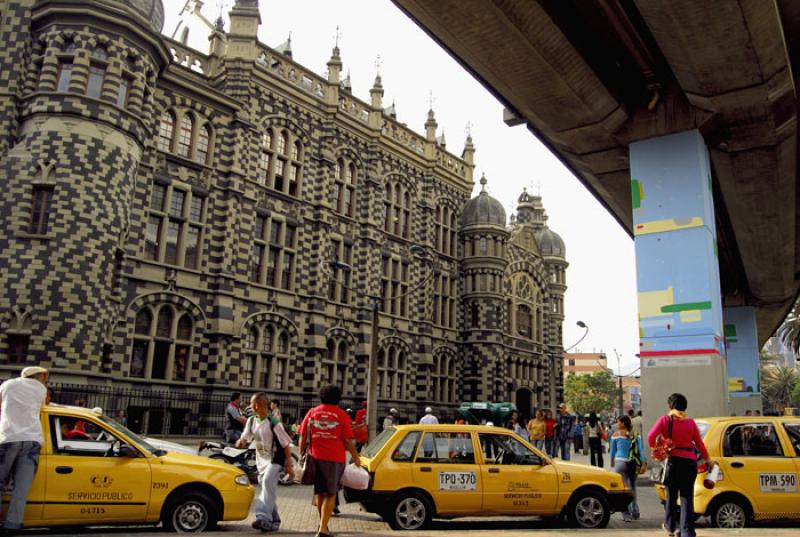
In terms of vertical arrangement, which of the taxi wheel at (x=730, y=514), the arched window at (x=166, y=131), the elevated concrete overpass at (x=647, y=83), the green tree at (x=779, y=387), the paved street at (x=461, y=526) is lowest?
the paved street at (x=461, y=526)

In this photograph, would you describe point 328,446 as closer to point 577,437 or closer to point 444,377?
point 577,437

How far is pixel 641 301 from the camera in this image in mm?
15000

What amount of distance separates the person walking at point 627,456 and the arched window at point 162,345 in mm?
17047

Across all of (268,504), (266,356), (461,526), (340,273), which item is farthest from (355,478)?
(340,273)

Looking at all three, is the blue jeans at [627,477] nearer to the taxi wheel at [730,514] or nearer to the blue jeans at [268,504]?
the taxi wheel at [730,514]

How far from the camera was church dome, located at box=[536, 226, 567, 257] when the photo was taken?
52094mm

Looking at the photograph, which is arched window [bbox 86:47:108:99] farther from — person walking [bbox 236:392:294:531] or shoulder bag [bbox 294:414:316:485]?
shoulder bag [bbox 294:414:316:485]

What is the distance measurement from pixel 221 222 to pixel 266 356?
236 inches

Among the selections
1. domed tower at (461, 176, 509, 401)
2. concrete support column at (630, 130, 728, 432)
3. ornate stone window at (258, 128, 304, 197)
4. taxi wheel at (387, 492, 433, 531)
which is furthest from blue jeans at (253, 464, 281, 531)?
domed tower at (461, 176, 509, 401)

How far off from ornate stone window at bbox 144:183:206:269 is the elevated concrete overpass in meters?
14.2

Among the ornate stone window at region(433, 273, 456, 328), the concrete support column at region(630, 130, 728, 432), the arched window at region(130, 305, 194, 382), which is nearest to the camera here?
the concrete support column at region(630, 130, 728, 432)

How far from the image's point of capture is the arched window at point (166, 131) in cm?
2430

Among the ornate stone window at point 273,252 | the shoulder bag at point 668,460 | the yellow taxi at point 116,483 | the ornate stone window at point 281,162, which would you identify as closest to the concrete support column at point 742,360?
the ornate stone window at point 273,252

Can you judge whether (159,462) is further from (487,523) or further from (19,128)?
(19,128)
